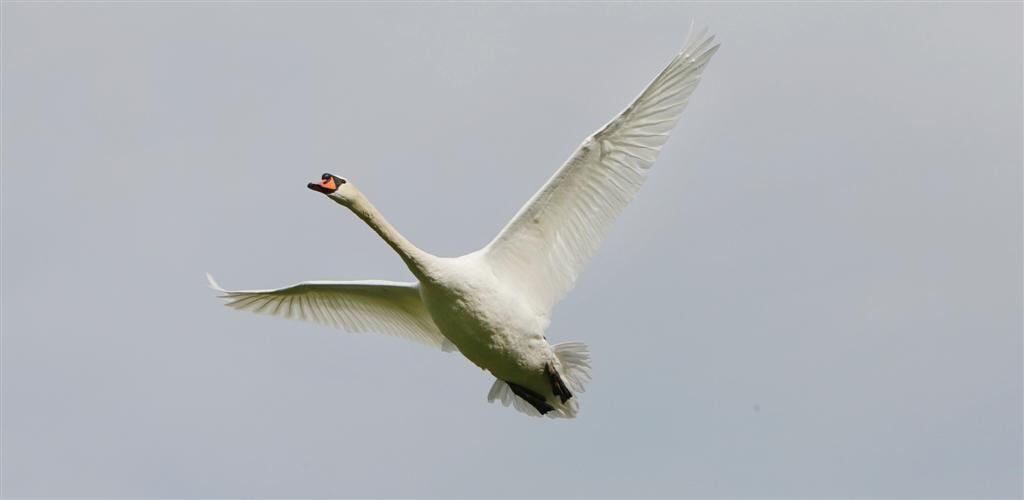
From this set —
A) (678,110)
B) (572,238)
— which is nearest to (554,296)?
(572,238)

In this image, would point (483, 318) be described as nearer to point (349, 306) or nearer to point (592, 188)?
point (592, 188)

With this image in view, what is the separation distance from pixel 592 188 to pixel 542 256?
978 millimetres

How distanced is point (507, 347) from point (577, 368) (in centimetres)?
123

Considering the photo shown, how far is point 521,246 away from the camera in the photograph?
22641 mm

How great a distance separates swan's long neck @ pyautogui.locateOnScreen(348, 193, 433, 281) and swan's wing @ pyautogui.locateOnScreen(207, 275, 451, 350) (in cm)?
125

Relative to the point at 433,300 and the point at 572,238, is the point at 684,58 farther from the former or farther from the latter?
the point at 433,300

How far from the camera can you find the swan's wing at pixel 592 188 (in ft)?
73.2

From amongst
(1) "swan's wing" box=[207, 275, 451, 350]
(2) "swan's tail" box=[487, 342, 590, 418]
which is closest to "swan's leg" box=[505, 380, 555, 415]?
(2) "swan's tail" box=[487, 342, 590, 418]

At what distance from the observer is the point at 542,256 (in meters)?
22.8

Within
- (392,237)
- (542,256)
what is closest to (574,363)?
(542,256)

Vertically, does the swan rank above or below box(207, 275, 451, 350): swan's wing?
above

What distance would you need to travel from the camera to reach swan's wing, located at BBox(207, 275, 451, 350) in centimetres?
2384

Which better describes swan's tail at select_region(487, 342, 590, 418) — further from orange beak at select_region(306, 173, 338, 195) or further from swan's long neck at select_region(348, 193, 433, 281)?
orange beak at select_region(306, 173, 338, 195)

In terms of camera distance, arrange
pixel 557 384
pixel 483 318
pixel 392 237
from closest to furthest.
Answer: pixel 483 318, pixel 392 237, pixel 557 384
